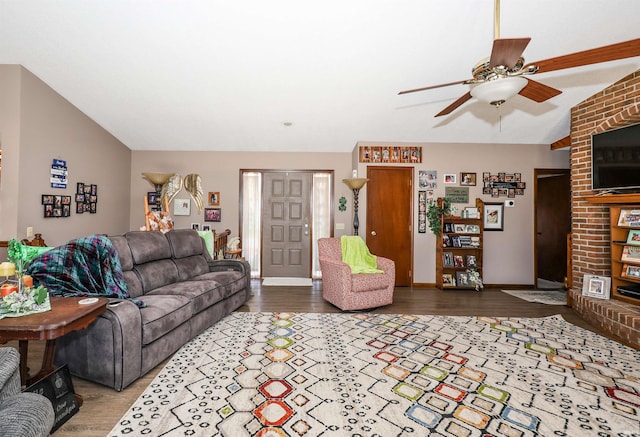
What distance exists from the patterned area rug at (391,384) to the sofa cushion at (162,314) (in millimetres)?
293

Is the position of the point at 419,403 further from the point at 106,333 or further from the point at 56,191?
the point at 56,191

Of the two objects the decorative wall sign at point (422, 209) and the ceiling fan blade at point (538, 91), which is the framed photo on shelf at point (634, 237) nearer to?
the ceiling fan blade at point (538, 91)

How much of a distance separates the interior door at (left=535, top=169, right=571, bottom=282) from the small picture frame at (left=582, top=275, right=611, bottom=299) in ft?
6.70

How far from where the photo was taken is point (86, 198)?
Result: 4.44 meters

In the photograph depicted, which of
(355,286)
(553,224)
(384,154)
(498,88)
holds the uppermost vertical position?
(384,154)

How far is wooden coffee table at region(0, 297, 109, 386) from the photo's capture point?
155cm

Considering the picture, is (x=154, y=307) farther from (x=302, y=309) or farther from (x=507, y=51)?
(x=507, y=51)

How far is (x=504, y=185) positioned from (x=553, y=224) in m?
1.82

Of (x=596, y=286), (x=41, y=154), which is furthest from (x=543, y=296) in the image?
(x=41, y=154)

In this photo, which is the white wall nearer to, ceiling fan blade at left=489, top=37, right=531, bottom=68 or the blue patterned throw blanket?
the blue patterned throw blanket

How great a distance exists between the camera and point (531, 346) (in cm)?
276

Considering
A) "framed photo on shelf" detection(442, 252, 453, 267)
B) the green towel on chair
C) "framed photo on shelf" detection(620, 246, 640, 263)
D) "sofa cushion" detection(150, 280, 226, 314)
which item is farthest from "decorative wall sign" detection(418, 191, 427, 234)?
"sofa cushion" detection(150, 280, 226, 314)

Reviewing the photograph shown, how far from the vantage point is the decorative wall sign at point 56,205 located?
370 cm

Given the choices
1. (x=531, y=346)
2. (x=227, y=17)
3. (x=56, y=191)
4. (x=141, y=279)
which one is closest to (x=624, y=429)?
(x=531, y=346)
